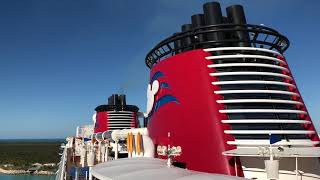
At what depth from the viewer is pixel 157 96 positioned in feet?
67.4

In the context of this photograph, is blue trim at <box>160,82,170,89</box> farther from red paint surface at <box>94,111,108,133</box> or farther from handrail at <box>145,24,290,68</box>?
red paint surface at <box>94,111,108,133</box>

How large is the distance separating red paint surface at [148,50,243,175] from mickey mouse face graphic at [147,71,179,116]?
194 mm

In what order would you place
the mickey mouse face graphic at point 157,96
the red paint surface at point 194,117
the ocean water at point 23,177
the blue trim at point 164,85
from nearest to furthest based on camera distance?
1. the red paint surface at point 194,117
2. the mickey mouse face graphic at point 157,96
3. the blue trim at point 164,85
4. the ocean water at point 23,177

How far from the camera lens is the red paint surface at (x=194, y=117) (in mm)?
15016

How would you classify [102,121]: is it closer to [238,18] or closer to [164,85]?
[164,85]

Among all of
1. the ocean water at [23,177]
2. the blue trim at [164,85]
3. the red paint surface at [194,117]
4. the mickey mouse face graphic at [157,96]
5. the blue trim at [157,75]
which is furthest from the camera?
the ocean water at [23,177]

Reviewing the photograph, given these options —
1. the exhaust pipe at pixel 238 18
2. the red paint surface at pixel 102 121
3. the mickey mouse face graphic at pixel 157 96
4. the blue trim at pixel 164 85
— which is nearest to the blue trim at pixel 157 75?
the mickey mouse face graphic at pixel 157 96

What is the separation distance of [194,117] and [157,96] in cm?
450

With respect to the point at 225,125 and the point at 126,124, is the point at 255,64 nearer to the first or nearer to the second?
the point at 225,125

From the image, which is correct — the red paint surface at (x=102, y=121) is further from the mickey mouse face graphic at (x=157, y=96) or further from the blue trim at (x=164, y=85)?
the blue trim at (x=164, y=85)

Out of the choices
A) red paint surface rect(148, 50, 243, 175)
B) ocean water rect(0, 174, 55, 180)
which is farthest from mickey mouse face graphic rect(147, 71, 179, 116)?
ocean water rect(0, 174, 55, 180)

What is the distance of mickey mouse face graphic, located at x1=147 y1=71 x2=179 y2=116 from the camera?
62.8 feet

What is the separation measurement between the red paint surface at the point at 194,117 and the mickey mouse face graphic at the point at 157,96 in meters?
0.19

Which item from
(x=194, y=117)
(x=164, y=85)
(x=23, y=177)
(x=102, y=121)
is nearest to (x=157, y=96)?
(x=164, y=85)
